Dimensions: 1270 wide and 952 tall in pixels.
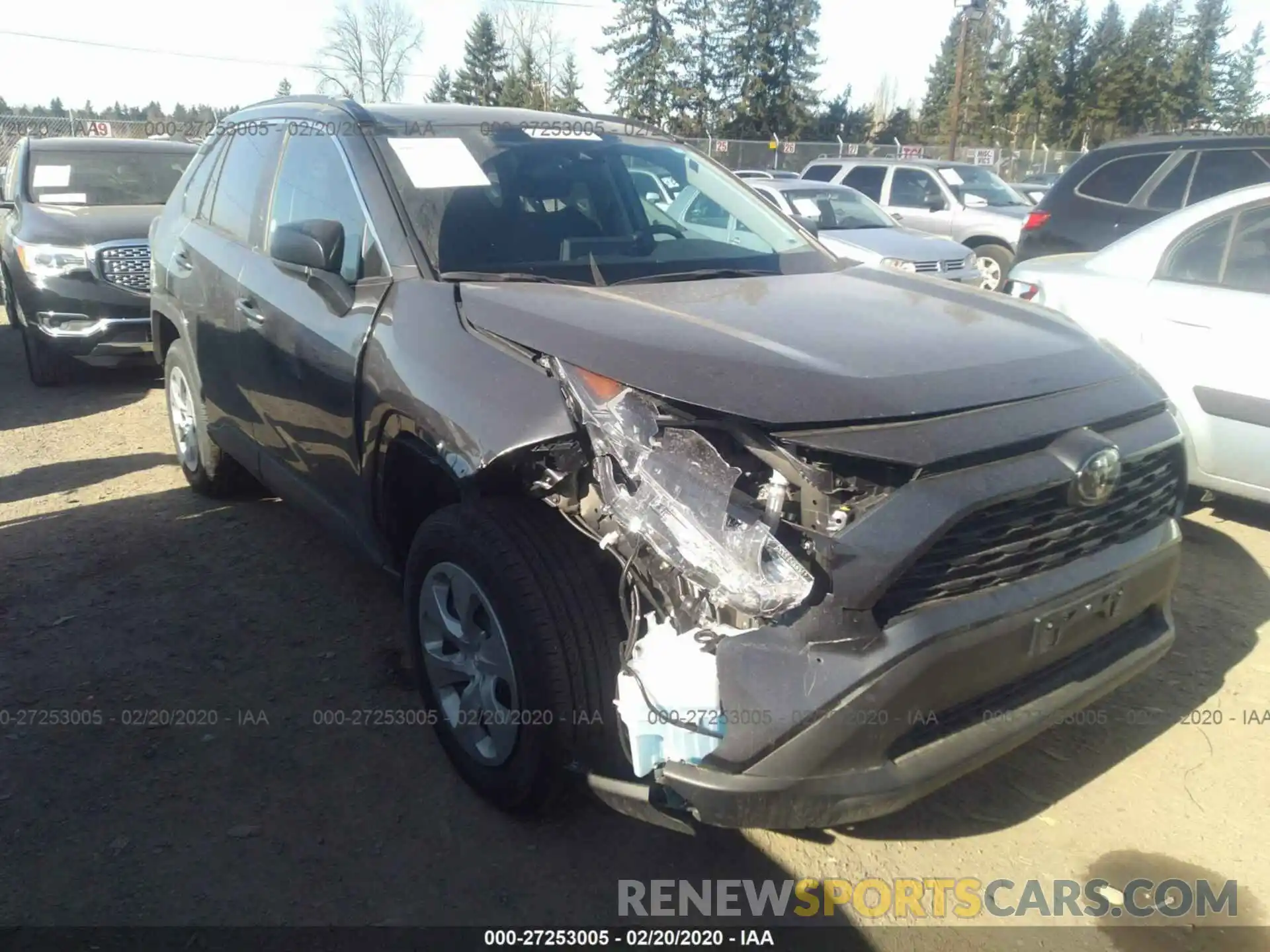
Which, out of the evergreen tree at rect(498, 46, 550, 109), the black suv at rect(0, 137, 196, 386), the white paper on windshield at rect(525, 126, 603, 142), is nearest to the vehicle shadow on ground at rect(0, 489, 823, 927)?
the white paper on windshield at rect(525, 126, 603, 142)

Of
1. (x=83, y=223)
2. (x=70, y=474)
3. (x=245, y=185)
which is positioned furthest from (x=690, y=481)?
(x=83, y=223)

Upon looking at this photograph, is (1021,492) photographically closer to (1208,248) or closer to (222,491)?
(1208,248)

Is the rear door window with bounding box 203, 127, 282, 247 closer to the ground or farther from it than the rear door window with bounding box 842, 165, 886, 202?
farther from it

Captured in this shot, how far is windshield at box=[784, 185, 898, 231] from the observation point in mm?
10266

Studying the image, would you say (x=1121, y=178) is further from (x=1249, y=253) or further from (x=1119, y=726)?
(x=1119, y=726)

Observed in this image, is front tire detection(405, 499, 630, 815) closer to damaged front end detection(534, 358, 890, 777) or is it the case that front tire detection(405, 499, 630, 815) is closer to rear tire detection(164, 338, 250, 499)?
damaged front end detection(534, 358, 890, 777)

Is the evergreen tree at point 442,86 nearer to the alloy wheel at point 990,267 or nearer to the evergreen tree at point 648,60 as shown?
the evergreen tree at point 648,60

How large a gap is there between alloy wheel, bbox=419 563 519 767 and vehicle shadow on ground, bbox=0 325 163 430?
5.34 m

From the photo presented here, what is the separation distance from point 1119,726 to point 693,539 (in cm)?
192

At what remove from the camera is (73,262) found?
7.48 meters

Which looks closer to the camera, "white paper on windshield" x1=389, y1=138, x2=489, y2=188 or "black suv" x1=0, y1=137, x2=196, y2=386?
"white paper on windshield" x1=389, y1=138, x2=489, y2=188

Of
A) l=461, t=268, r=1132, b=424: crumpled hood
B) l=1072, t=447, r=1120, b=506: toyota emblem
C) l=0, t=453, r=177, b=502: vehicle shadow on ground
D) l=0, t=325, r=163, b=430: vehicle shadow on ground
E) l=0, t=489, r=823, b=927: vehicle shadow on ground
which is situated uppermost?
l=461, t=268, r=1132, b=424: crumpled hood

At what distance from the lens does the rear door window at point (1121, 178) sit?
747 centimetres

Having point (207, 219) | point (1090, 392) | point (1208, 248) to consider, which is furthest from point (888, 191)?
point (1090, 392)
